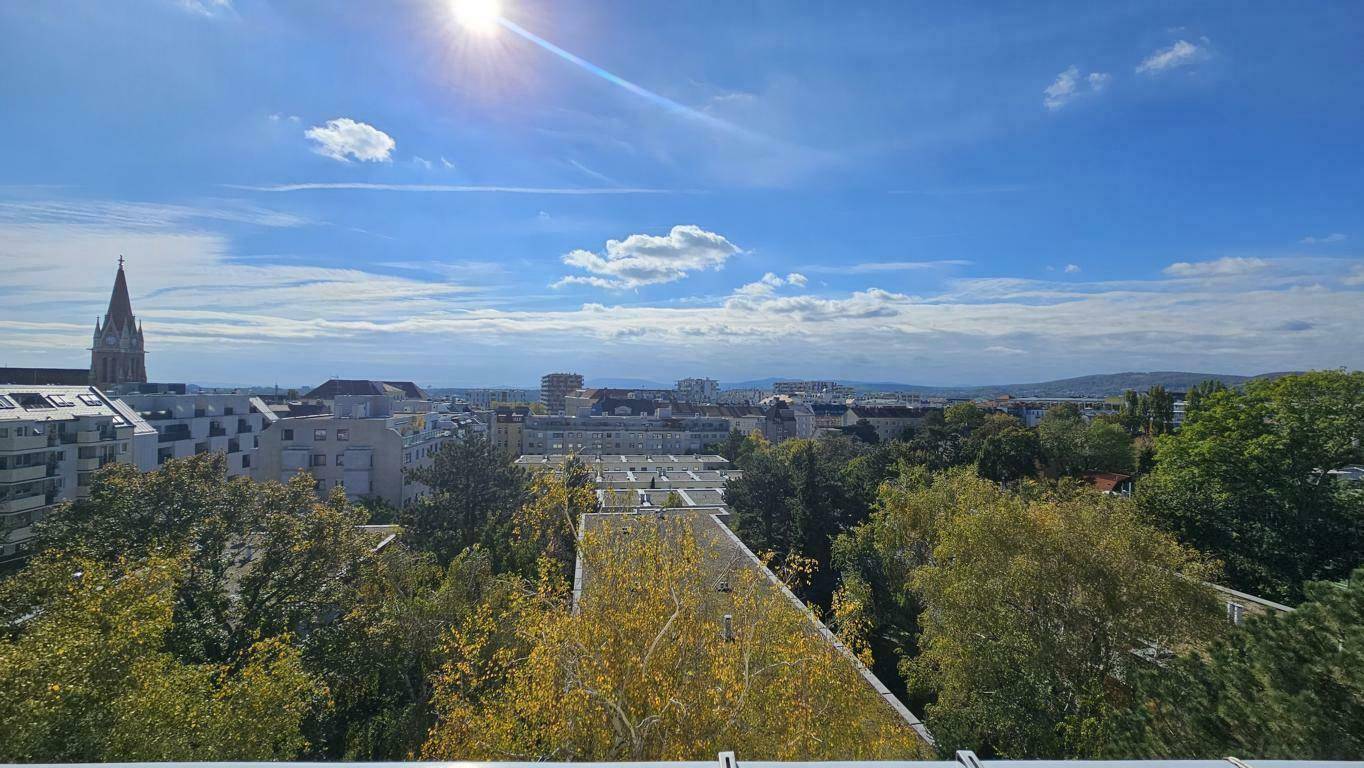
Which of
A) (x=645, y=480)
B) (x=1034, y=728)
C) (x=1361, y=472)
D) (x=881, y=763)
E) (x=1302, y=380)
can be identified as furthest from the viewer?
(x=645, y=480)

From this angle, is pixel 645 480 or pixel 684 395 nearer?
pixel 645 480

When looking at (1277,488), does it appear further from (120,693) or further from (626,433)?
(626,433)

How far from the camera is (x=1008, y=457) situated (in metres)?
36.7

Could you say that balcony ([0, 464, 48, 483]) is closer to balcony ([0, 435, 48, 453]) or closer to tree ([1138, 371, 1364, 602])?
balcony ([0, 435, 48, 453])

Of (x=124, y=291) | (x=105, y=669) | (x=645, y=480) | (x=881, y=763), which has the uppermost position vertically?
(x=124, y=291)

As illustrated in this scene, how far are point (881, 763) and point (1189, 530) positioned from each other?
95.4ft

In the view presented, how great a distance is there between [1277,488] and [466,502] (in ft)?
98.2

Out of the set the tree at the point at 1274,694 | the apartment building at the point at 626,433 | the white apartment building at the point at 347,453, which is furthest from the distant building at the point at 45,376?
the tree at the point at 1274,694

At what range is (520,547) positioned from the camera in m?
19.3

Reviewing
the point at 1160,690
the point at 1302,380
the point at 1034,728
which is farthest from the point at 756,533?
the point at 1302,380

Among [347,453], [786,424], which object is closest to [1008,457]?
[347,453]

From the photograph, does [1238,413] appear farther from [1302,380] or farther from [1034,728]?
[1034,728]

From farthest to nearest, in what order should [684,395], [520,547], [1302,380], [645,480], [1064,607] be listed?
[684,395], [645,480], [1302,380], [520,547], [1064,607]

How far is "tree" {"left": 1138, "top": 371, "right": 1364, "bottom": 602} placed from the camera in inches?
766
